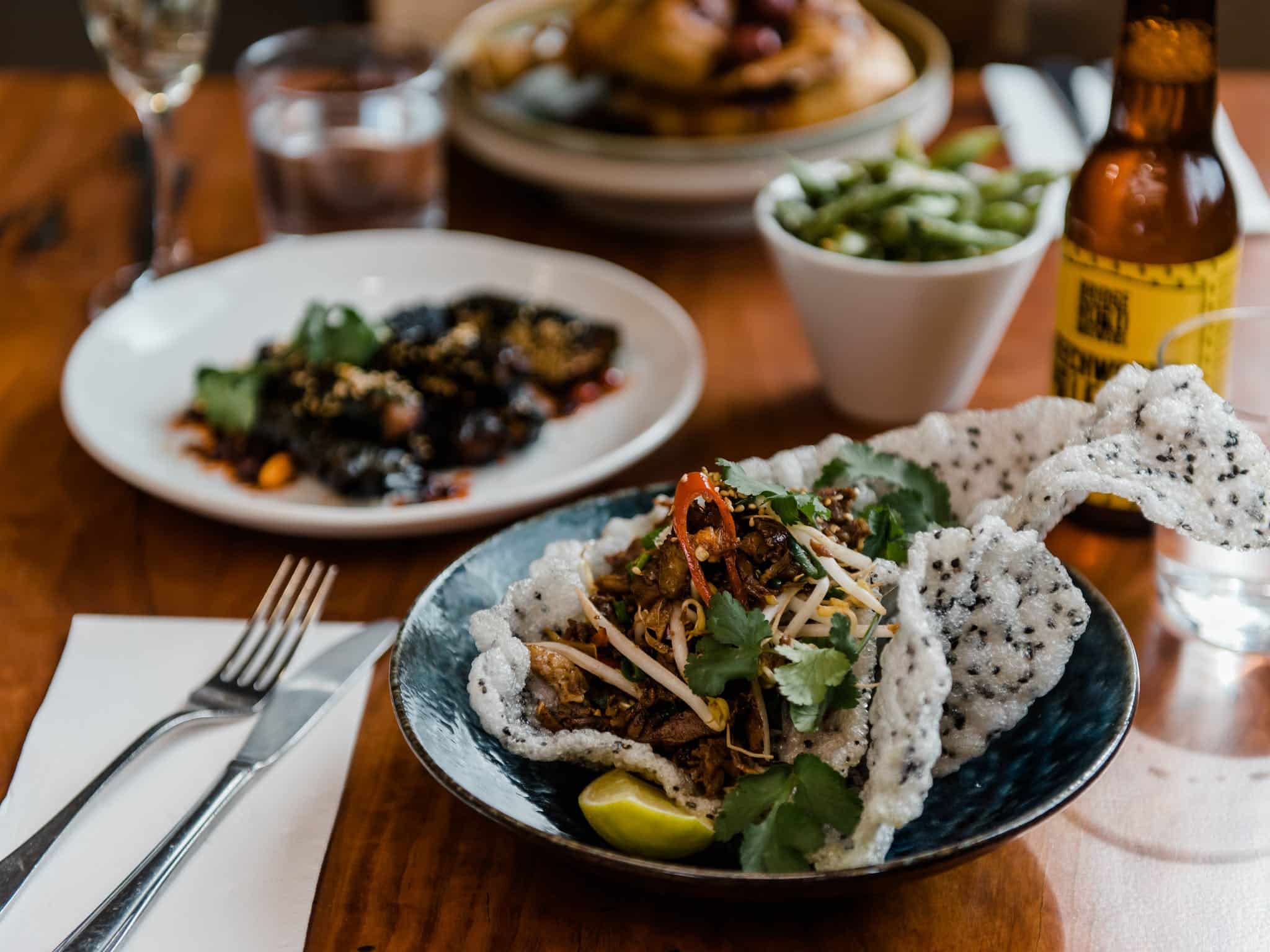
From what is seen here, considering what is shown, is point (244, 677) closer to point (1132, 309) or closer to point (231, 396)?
point (231, 396)

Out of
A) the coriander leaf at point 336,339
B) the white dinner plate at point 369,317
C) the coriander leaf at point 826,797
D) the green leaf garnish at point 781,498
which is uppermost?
the green leaf garnish at point 781,498

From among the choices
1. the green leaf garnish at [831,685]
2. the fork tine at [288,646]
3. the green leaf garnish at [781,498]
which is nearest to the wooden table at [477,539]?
the fork tine at [288,646]

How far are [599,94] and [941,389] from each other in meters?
0.84

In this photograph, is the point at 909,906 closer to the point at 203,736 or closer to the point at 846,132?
the point at 203,736

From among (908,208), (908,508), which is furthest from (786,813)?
(908,208)

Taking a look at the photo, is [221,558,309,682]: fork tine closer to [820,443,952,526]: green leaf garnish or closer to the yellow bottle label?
[820,443,952,526]: green leaf garnish

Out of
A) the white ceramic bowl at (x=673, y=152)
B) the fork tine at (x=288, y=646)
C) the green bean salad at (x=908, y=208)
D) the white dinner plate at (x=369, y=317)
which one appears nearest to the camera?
the fork tine at (x=288, y=646)

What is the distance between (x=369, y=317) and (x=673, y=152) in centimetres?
45

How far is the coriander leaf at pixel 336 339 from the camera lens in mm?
1346

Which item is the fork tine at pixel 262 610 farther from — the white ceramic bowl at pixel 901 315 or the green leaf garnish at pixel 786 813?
the white ceramic bowl at pixel 901 315

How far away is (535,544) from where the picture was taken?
38.8 inches

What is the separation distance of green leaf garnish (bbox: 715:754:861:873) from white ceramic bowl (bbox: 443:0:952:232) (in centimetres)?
106

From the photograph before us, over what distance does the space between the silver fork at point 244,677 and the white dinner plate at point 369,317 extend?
5 cm

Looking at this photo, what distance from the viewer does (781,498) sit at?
2.70 ft
